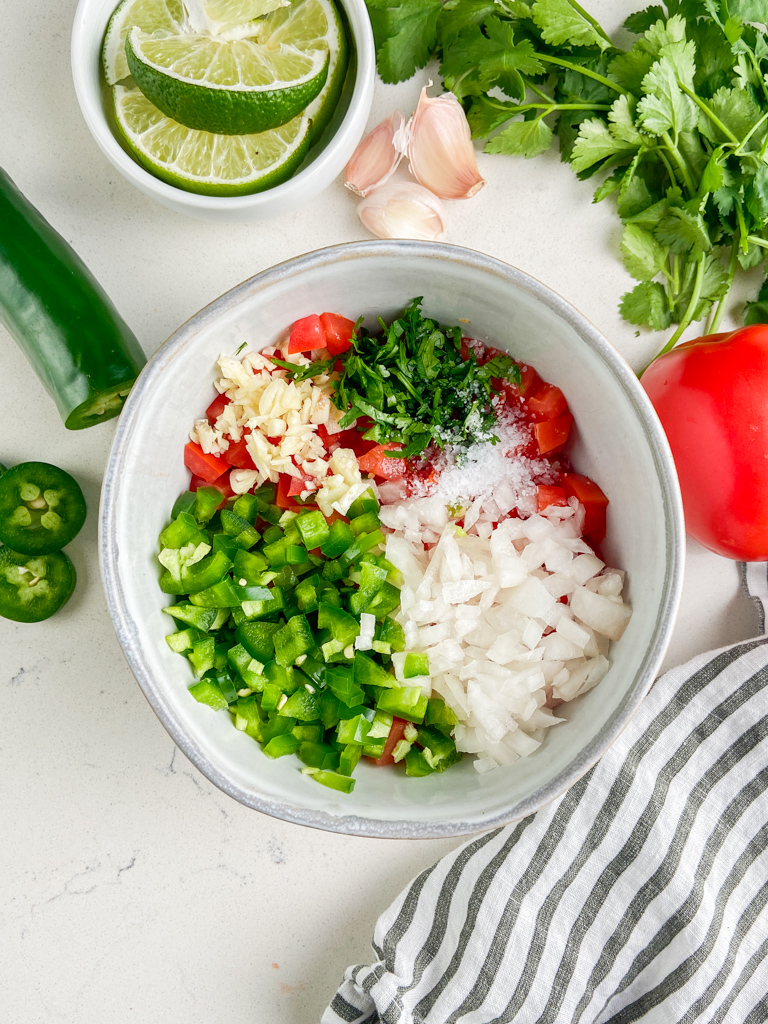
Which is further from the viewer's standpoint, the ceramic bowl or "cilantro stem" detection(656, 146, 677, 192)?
"cilantro stem" detection(656, 146, 677, 192)

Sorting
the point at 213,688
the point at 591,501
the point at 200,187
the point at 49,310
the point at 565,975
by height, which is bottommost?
the point at 565,975

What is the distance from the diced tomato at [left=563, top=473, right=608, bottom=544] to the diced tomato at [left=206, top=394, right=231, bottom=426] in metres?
0.63

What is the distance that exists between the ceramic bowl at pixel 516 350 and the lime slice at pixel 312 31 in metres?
0.38

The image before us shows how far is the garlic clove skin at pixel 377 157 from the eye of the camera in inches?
57.9

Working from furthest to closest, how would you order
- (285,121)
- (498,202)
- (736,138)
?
1. (498,202)
2. (736,138)
3. (285,121)

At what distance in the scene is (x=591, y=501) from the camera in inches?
53.8

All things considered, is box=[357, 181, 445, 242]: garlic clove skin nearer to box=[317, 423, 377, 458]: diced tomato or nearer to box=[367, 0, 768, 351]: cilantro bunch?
box=[367, 0, 768, 351]: cilantro bunch

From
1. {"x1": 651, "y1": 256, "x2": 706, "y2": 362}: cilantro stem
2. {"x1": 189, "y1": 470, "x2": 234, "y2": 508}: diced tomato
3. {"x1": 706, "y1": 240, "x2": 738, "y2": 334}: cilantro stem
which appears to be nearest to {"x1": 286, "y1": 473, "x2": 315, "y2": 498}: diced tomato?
{"x1": 189, "y1": 470, "x2": 234, "y2": 508}: diced tomato

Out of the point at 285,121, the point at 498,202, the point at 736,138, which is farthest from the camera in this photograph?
the point at 498,202

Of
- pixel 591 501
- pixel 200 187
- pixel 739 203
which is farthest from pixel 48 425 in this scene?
pixel 739 203

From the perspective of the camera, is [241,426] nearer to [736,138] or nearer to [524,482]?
[524,482]

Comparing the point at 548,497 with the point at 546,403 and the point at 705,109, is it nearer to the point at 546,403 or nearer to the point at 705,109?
the point at 546,403

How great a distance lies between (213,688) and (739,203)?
4.26 ft

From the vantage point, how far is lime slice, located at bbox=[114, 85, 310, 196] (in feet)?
4.40
